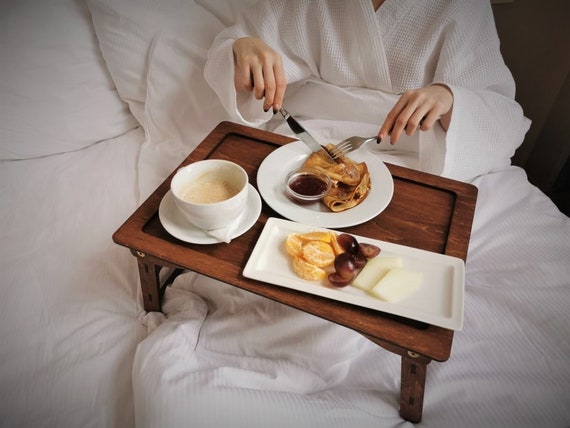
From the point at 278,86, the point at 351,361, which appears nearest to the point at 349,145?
the point at 278,86

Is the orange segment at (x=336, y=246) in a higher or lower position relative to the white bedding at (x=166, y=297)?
higher

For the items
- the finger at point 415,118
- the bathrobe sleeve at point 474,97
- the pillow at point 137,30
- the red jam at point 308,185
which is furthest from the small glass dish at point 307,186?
the pillow at point 137,30

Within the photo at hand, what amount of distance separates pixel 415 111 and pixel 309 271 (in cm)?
48

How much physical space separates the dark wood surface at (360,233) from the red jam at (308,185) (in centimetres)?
7

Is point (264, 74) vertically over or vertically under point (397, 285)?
over

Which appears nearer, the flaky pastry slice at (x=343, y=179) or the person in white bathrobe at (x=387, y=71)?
the flaky pastry slice at (x=343, y=179)

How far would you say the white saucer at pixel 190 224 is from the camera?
74 centimetres

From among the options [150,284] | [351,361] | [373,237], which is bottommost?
[351,361]

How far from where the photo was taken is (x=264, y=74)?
3.23ft

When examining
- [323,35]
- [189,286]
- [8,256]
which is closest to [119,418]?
[189,286]

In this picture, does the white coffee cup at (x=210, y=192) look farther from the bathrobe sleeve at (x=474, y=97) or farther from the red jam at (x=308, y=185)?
the bathrobe sleeve at (x=474, y=97)

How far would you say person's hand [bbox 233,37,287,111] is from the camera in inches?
38.6

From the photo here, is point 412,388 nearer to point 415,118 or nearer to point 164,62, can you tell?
point 415,118

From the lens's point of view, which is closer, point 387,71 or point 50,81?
point 387,71
